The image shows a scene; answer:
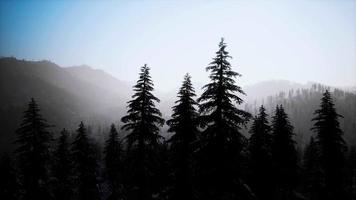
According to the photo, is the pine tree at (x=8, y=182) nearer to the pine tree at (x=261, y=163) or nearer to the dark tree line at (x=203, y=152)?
the dark tree line at (x=203, y=152)

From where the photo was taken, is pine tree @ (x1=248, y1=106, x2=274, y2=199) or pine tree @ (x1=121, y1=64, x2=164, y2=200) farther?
pine tree @ (x1=248, y1=106, x2=274, y2=199)

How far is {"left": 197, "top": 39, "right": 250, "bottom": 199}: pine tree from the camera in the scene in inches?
597

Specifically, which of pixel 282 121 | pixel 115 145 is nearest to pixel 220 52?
pixel 282 121

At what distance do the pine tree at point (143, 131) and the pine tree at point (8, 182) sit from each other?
91.5 feet

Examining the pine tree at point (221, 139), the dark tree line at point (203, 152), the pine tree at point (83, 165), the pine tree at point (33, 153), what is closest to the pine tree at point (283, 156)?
the dark tree line at point (203, 152)

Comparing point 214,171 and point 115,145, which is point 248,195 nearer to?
point 214,171

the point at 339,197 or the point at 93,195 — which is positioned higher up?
the point at 339,197

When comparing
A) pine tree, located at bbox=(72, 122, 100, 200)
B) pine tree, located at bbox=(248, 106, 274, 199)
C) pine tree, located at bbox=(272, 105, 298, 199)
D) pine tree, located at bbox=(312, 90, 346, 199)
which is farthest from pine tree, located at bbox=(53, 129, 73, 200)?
pine tree, located at bbox=(312, 90, 346, 199)

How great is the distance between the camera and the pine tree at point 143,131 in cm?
1920

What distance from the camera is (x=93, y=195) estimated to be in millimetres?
32875

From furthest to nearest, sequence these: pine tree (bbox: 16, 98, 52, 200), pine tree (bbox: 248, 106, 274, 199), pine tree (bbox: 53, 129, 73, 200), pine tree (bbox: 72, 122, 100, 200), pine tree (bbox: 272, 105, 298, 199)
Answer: pine tree (bbox: 53, 129, 73, 200) < pine tree (bbox: 72, 122, 100, 200) < pine tree (bbox: 272, 105, 298, 199) < pine tree (bbox: 248, 106, 274, 199) < pine tree (bbox: 16, 98, 52, 200)

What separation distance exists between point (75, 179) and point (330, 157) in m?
31.8

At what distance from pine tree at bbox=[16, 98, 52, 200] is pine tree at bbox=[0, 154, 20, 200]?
16.5 m

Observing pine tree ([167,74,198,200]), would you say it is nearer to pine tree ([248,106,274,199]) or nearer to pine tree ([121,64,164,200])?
pine tree ([121,64,164,200])
